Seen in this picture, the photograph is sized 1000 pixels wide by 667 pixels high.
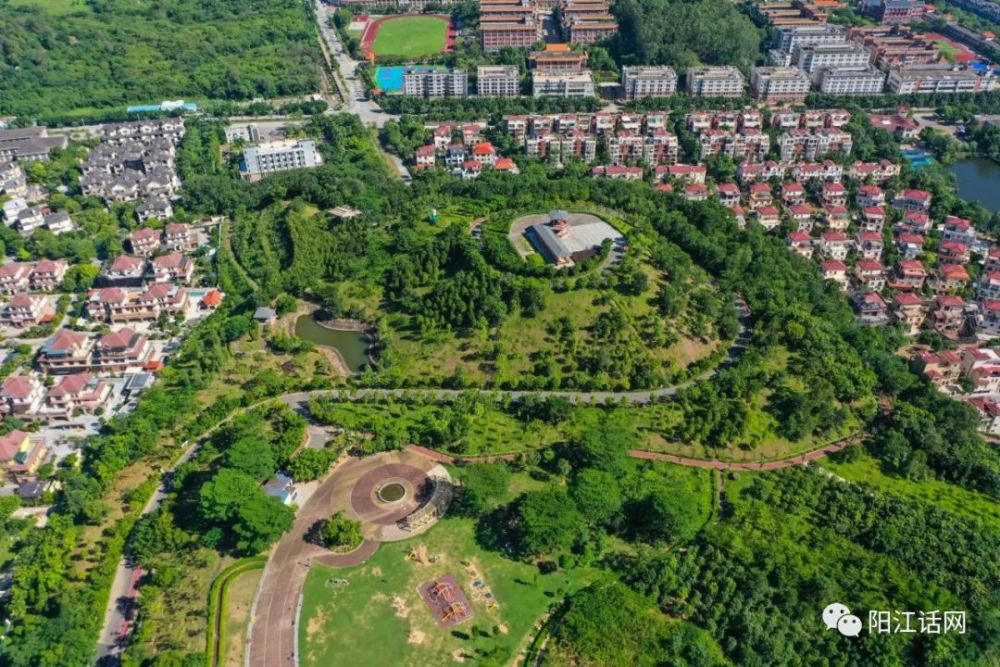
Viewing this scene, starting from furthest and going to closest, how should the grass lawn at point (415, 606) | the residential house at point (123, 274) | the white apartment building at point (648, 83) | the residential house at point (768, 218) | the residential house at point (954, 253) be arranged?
the white apartment building at point (648, 83) → the residential house at point (768, 218) → the residential house at point (954, 253) → the residential house at point (123, 274) → the grass lawn at point (415, 606)

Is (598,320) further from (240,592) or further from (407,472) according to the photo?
(240,592)

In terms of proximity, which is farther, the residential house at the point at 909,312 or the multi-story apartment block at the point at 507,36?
the multi-story apartment block at the point at 507,36

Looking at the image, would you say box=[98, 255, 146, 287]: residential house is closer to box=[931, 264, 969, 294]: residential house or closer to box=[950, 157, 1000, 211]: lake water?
box=[931, 264, 969, 294]: residential house

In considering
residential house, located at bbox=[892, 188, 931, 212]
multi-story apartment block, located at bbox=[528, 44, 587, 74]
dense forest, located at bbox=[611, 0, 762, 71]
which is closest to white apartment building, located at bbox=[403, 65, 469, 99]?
multi-story apartment block, located at bbox=[528, 44, 587, 74]

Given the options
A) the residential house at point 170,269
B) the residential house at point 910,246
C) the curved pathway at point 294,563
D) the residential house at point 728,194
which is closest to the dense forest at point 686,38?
the residential house at point 728,194

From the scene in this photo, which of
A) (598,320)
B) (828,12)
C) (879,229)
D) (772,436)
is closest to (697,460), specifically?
(772,436)

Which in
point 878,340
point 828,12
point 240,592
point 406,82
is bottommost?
point 240,592

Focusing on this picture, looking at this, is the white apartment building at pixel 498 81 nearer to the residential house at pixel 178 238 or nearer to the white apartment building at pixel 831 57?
the white apartment building at pixel 831 57
